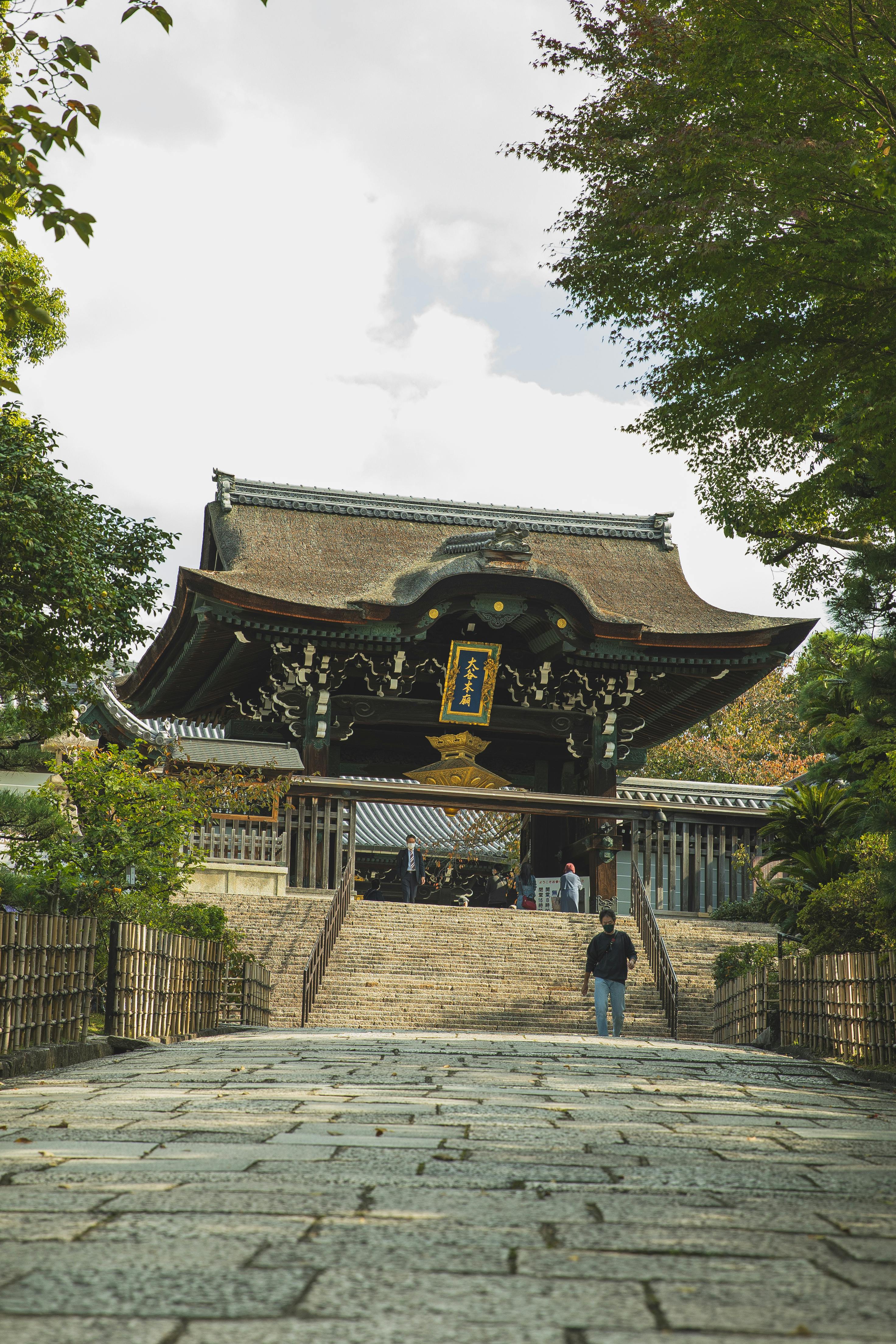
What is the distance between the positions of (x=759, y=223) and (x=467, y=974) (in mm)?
10591

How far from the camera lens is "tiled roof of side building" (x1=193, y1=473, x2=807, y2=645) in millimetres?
19500

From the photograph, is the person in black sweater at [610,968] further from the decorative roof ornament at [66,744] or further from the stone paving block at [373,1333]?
the stone paving block at [373,1333]

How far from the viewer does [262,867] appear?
17844mm

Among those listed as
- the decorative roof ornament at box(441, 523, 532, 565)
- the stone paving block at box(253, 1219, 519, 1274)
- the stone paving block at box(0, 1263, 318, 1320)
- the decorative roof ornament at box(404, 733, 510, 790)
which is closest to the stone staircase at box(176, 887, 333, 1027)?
the decorative roof ornament at box(404, 733, 510, 790)

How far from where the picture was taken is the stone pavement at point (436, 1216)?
A: 2.30m

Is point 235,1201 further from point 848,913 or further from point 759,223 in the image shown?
point 848,913

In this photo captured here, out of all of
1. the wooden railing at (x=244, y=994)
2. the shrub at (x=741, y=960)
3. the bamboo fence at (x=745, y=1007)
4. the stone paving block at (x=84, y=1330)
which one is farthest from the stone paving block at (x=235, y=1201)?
the shrub at (x=741, y=960)

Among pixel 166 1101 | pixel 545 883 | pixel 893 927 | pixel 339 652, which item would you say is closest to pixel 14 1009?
pixel 166 1101

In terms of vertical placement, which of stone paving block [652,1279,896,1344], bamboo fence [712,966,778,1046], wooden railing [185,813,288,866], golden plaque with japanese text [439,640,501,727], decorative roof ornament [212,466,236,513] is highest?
decorative roof ornament [212,466,236,513]

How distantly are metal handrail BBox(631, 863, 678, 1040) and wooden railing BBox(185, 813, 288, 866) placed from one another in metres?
5.29

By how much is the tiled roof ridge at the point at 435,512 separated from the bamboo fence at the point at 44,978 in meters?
16.4

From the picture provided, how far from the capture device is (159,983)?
34.4ft

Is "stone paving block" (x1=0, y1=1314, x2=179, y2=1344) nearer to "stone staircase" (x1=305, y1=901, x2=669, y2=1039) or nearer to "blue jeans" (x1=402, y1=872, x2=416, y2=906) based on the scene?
"stone staircase" (x1=305, y1=901, x2=669, y2=1039)

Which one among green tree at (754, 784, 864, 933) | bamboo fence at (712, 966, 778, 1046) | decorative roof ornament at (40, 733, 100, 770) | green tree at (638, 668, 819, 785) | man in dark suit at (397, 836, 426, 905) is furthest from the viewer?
green tree at (638, 668, 819, 785)
